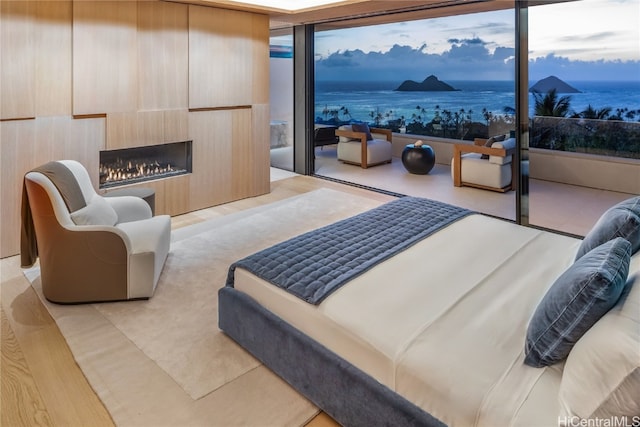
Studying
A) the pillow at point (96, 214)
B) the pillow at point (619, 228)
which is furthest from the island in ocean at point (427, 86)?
the pillow at point (96, 214)

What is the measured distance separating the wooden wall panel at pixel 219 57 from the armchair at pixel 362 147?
2.98m

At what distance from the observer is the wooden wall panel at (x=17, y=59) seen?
362cm

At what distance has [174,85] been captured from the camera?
4.88 meters

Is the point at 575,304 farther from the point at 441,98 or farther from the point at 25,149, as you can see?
the point at 441,98

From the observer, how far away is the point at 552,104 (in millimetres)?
5684

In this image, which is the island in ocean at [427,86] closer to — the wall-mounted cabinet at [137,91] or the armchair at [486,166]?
the armchair at [486,166]

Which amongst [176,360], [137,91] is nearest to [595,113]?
[137,91]

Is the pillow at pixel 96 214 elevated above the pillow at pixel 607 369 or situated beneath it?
elevated above

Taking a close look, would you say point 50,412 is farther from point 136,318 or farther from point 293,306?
point 293,306

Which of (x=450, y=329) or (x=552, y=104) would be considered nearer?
(x=450, y=329)

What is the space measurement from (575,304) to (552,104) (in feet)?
16.4

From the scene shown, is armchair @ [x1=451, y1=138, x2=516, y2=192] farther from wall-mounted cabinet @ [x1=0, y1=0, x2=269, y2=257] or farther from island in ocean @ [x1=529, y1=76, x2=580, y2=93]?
wall-mounted cabinet @ [x1=0, y1=0, x2=269, y2=257]

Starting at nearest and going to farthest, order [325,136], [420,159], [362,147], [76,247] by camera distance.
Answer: [76,247], [420,159], [362,147], [325,136]

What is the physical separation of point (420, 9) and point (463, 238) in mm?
3697
